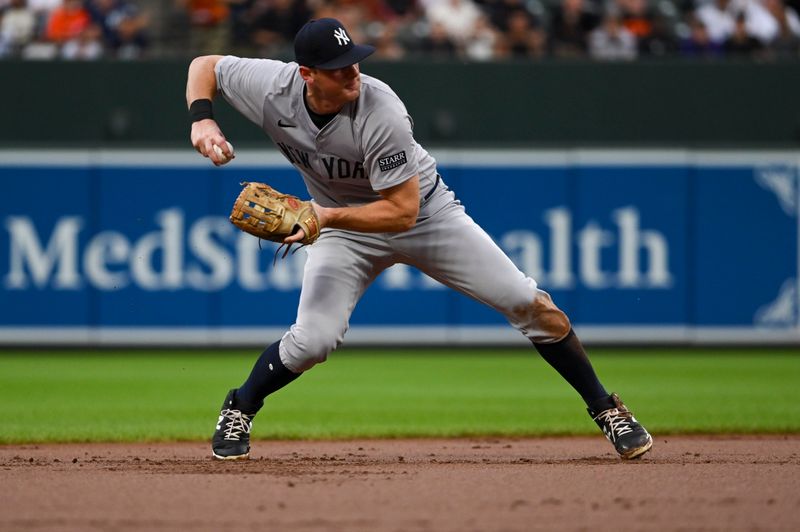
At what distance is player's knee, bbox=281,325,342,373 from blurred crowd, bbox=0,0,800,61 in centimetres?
750

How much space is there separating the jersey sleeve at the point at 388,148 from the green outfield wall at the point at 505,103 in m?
7.59

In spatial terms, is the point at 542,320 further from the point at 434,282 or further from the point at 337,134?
the point at 434,282

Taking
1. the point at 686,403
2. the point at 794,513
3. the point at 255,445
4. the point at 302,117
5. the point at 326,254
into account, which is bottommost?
the point at 686,403

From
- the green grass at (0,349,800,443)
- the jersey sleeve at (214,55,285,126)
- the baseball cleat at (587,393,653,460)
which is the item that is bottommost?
the green grass at (0,349,800,443)

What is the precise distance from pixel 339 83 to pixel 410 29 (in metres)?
8.37

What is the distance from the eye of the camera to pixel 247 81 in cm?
593

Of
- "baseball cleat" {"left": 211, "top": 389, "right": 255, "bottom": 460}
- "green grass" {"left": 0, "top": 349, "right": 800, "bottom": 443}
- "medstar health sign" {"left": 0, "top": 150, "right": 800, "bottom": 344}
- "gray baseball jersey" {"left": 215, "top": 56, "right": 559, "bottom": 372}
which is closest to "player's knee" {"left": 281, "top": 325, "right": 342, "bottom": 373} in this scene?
"gray baseball jersey" {"left": 215, "top": 56, "right": 559, "bottom": 372}

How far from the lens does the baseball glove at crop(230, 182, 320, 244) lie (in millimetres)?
5480

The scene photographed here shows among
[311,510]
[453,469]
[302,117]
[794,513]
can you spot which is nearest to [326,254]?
[302,117]

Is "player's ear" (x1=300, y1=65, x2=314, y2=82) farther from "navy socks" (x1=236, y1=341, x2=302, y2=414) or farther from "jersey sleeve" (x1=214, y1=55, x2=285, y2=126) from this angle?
"navy socks" (x1=236, y1=341, x2=302, y2=414)

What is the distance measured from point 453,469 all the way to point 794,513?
5.30 ft

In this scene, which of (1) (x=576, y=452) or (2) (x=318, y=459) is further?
(1) (x=576, y=452)

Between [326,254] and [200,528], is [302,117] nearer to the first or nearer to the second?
[326,254]

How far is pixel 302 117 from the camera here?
5.75 m
